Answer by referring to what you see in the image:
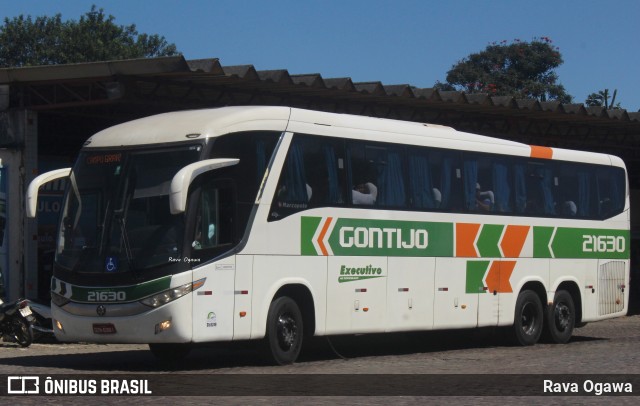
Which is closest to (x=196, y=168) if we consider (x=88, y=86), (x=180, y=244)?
(x=180, y=244)

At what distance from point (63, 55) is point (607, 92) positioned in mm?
35391

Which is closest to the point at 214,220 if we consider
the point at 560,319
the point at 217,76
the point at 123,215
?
the point at 123,215

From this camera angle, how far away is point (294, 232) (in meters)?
15.9

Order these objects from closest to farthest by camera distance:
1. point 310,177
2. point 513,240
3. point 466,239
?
point 310,177 → point 466,239 → point 513,240

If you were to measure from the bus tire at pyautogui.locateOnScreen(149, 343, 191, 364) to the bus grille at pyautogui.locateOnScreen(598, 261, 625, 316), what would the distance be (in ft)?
31.7

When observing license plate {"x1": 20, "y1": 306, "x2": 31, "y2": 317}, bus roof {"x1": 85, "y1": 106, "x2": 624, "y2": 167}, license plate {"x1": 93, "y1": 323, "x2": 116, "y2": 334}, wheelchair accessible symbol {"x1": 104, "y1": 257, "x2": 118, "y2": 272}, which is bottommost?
license plate {"x1": 20, "y1": 306, "x2": 31, "y2": 317}

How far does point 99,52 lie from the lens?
2601 inches

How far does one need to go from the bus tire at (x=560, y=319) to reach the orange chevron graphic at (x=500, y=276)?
142cm

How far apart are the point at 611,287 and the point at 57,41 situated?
50.7 meters

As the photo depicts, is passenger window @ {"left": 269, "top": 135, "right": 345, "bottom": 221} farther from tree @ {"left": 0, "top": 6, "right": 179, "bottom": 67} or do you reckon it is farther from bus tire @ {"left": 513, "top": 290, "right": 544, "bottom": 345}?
tree @ {"left": 0, "top": 6, "right": 179, "bottom": 67}

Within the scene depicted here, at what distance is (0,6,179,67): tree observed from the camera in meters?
66.9

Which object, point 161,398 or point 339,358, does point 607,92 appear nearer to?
point 339,358

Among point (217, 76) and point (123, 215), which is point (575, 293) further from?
point (123, 215)

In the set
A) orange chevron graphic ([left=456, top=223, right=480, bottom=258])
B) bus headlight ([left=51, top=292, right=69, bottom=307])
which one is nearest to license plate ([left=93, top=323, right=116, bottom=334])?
bus headlight ([left=51, top=292, right=69, bottom=307])
